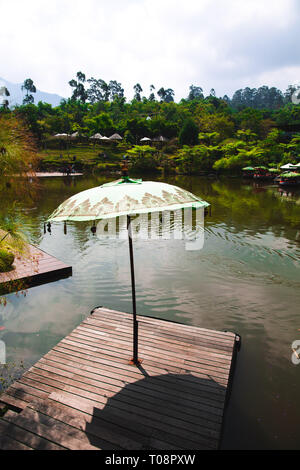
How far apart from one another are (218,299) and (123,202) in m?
5.58

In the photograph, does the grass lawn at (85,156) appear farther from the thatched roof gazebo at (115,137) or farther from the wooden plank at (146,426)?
the wooden plank at (146,426)

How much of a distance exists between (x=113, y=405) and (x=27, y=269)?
21.3 ft

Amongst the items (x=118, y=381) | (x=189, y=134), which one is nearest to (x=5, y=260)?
(x=118, y=381)

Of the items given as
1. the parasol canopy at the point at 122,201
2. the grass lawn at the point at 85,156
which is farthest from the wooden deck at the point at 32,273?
the grass lawn at the point at 85,156

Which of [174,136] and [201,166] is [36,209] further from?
[174,136]

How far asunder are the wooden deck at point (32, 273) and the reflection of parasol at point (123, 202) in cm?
495

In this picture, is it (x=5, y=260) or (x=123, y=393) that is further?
(x=5, y=260)

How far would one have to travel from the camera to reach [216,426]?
11.9 ft

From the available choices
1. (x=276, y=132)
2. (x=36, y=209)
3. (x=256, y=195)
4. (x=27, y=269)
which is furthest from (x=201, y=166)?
(x=27, y=269)

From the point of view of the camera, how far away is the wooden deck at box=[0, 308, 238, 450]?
3.41 meters

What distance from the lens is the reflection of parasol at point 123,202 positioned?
3.60 metres

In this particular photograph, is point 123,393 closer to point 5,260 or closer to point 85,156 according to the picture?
point 5,260

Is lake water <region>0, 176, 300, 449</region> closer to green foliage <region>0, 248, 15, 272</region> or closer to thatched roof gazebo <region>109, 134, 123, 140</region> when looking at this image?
green foliage <region>0, 248, 15, 272</region>

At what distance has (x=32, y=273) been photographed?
9031 millimetres
